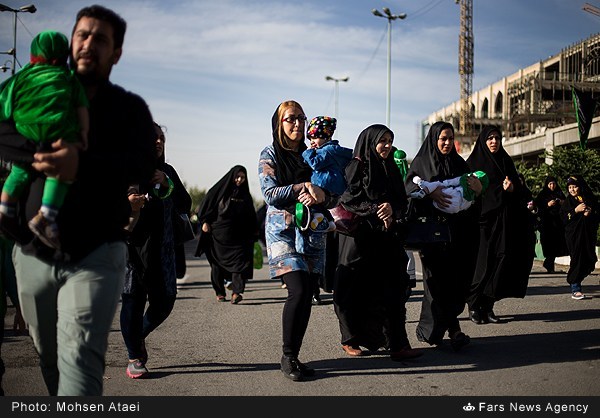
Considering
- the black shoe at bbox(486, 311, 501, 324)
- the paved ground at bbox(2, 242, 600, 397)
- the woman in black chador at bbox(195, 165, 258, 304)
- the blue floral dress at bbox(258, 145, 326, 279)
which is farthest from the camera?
the woman in black chador at bbox(195, 165, 258, 304)

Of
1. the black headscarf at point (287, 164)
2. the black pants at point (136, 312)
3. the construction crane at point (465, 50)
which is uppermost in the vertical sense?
the construction crane at point (465, 50)

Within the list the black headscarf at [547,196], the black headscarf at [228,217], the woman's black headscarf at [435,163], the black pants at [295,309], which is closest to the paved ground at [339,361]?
the black pants at [295,309]

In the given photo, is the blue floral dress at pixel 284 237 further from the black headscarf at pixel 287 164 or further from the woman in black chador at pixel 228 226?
the woman in black chador at pixel 228 226

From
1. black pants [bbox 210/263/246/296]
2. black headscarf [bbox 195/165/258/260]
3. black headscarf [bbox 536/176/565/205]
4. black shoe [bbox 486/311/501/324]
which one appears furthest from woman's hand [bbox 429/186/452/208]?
black headscarf [bbox 536/176/565/205]

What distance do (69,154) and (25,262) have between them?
53 cm

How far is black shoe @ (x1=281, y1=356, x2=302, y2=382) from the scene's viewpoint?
5070mm

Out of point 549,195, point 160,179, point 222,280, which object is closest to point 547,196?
point 549,195

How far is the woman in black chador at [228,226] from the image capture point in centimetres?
1090

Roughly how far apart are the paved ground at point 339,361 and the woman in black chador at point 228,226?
1.89m

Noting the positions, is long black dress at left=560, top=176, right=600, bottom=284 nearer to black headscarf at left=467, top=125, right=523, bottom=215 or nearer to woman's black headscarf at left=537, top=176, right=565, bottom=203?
black headscarf at left=467, top=125, right=523, bottom=215

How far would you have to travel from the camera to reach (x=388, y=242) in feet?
19.6

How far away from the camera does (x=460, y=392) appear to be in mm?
4645

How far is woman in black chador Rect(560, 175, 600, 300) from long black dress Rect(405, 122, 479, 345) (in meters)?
3.95
